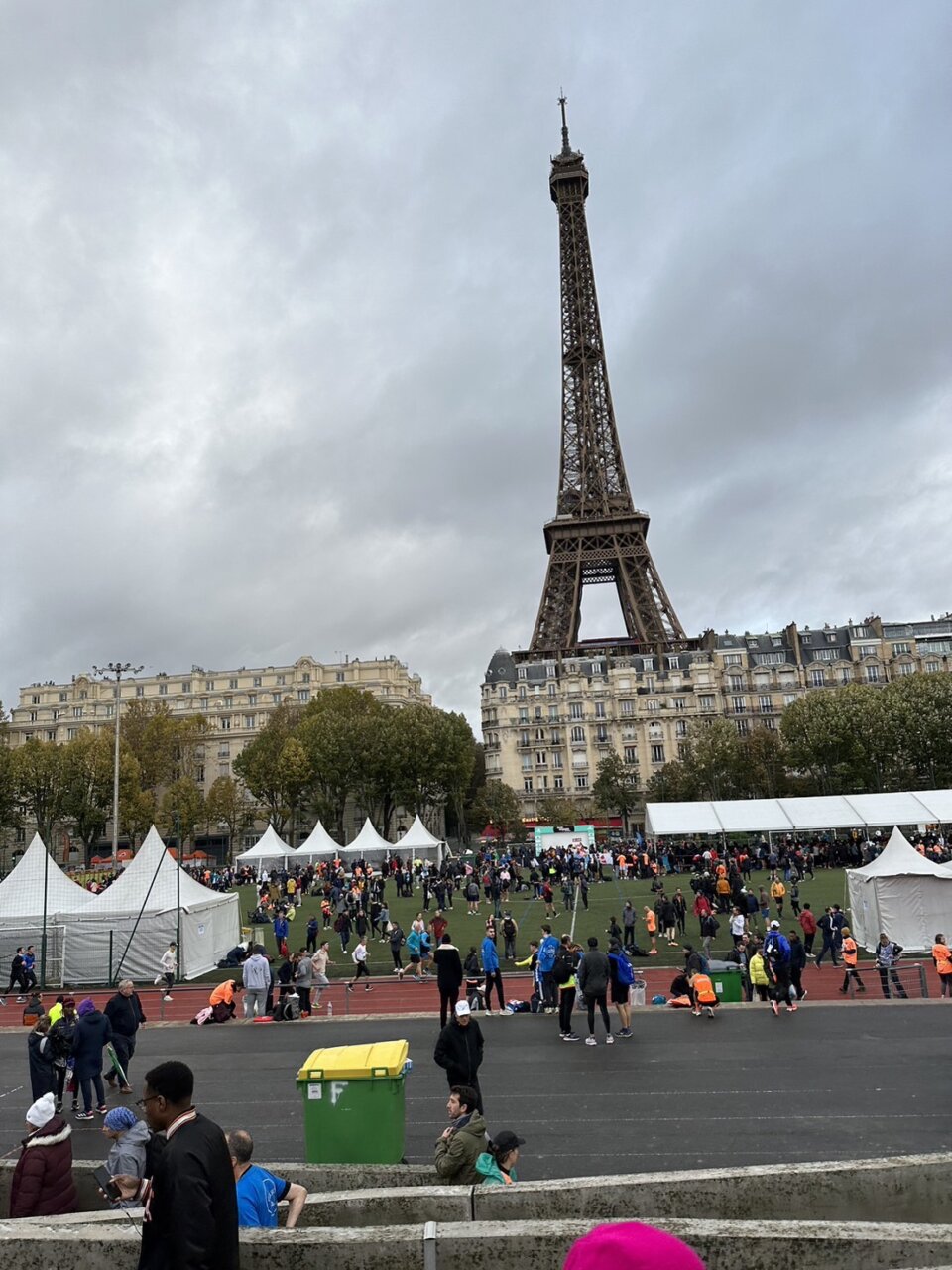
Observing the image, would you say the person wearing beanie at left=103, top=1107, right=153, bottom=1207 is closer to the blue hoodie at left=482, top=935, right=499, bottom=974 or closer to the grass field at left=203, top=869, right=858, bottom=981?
the blue hoodie at left=482, top=935, right=499, bottom=974

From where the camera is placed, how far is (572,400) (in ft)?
323

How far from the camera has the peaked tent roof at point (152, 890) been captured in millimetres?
22750

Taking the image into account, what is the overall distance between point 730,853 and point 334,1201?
4031 cm

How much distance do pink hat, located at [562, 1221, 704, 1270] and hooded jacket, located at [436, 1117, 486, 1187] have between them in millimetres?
5052

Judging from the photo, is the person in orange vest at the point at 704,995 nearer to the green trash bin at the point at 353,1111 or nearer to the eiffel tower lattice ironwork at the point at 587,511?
the green trash bin at the point at 353,1111

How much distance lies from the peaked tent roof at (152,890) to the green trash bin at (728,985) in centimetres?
1316

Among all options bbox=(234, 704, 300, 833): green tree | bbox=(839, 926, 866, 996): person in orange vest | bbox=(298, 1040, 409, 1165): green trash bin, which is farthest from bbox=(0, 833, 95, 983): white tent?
bbox=(234, 704, 300, 833): green tree

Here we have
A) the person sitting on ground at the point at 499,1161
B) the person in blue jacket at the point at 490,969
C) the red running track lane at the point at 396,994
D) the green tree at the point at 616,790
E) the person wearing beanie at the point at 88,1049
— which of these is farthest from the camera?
the green tree at the point at 616,790

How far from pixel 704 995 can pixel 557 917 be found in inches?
646

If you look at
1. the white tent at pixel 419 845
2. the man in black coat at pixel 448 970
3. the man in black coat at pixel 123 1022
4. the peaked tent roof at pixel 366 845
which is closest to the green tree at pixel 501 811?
the white tent at pixel 419 845

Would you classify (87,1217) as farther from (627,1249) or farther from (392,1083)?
(627,1249)

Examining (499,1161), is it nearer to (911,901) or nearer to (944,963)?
(944,963)

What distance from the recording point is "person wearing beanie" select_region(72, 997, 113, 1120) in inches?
412

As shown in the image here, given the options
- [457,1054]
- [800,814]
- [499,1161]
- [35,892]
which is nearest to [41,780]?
[35,892]
